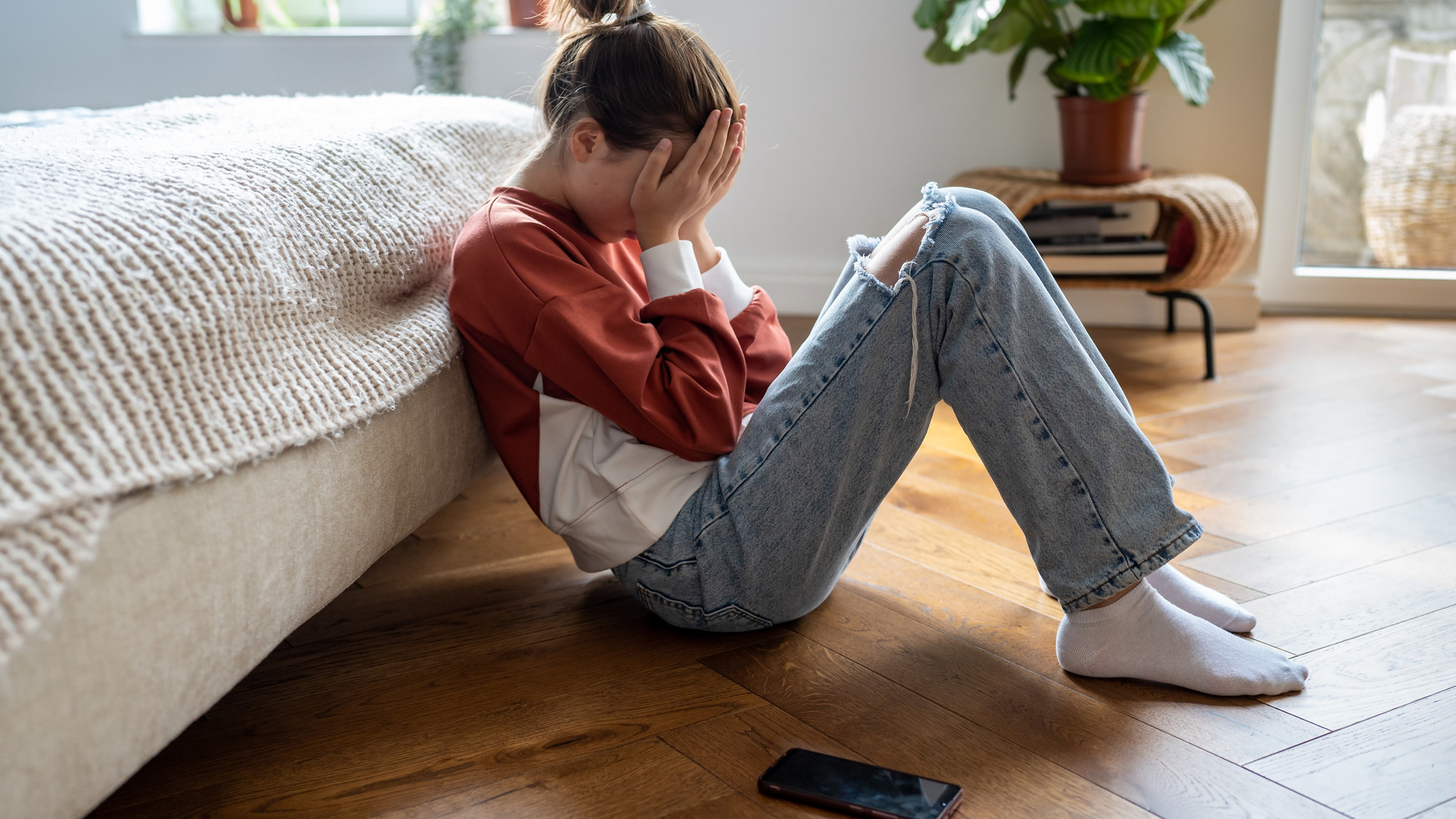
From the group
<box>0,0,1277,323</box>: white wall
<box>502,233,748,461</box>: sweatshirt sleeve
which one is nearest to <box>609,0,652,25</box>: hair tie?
<box>502,233,748,461</box>: sweatshirt sleeve

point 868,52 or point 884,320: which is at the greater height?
point 868,52

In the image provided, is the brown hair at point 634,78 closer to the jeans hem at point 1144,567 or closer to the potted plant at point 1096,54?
the jeans hem at point 1144,567

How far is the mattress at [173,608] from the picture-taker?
551 millimetres

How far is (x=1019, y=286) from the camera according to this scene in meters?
0.90

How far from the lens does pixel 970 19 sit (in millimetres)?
2176

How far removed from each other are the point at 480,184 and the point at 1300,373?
1696 millimetres

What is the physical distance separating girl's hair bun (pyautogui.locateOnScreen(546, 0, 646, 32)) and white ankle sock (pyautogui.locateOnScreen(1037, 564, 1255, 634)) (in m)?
0.66

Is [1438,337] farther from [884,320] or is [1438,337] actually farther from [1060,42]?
[884,320]

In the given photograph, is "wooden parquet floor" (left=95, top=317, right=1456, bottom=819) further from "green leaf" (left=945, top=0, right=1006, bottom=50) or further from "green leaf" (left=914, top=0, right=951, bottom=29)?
"green leaf" (left=914, top=0, right=951, bottom=29)

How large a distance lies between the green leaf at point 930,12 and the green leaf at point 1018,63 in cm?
19

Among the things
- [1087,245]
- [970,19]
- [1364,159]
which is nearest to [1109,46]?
[970,19]

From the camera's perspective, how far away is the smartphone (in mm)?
786

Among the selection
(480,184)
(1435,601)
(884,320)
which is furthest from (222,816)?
(1435,601)

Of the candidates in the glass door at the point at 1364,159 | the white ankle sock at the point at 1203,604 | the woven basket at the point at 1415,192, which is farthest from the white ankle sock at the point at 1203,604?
the woven basket at the point at 1415,192
